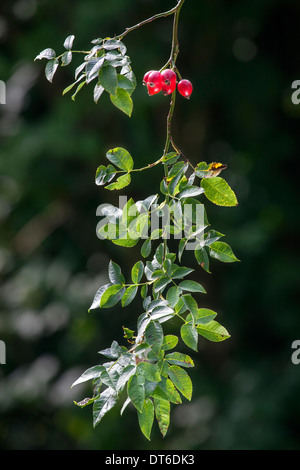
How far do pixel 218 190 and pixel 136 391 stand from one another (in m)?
0.27

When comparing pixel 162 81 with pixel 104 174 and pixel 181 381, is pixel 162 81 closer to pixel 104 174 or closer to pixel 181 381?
pixel 104 174

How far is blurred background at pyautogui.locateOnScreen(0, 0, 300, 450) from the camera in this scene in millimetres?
3129

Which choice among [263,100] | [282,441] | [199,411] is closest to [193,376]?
[199,411]

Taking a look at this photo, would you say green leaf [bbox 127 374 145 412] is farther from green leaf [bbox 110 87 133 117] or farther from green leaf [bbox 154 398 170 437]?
green leaf [bbox 110 87 133 117]

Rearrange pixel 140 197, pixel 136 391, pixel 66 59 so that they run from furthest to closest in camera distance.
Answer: pixel 140 197 → pixel 66 59 → pixel 136 391

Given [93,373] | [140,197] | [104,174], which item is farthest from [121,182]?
[140,197]

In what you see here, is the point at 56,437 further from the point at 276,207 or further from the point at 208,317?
the point at 208,317

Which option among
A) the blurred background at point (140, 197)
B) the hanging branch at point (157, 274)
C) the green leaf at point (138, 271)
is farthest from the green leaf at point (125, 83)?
the blurred background at point (140, 197)

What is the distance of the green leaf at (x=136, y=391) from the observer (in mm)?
765

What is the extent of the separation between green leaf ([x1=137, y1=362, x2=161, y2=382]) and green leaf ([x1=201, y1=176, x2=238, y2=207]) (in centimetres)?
22

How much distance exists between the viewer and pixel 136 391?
2.53 feet

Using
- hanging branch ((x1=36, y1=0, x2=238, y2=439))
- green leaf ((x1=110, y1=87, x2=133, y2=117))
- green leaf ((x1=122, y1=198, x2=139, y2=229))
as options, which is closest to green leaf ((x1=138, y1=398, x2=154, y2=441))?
hanging branch ((x1=36, y1=0, x2=238, y2=439))

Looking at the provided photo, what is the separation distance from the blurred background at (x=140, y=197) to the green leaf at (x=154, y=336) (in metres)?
2.33

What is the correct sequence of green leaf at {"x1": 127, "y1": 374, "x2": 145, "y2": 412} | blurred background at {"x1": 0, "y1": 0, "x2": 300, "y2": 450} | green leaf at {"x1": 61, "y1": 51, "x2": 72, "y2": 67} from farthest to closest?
blurred background at {"x1": 0, "y1": 0, "x2": 300, "y2": 450}
green leaf at {"x1": 61, "y1": 51, "x2": 72, "y2": 67}
green leaf at {"x1": 127, "y1": 374, "x2": 145, "y2": 412}
